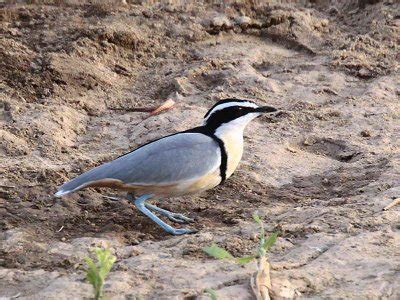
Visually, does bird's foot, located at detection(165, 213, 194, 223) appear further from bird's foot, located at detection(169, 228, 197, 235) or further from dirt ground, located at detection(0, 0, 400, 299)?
bird's foot, located at detection(169, 228, 197, 235)

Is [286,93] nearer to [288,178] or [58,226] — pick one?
[288,178]

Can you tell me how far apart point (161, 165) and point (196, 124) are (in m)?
1.72

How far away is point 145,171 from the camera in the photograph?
252 inches

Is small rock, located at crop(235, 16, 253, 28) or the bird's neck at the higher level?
the bird's neck

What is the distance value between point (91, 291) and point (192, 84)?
13.9 ft

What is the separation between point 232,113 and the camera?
22.6ft

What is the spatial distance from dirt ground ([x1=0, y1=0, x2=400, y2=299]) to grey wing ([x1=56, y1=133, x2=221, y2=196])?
0.30 meters

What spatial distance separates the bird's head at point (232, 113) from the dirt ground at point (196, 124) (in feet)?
1.77

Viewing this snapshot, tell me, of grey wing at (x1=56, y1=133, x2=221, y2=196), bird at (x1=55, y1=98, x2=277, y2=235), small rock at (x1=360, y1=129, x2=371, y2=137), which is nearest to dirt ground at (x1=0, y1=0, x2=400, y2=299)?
small rock at (x1=360, y1=129, x2=371, y2=137)

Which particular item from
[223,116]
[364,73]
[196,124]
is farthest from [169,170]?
[364,73]

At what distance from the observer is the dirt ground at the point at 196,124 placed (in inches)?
211

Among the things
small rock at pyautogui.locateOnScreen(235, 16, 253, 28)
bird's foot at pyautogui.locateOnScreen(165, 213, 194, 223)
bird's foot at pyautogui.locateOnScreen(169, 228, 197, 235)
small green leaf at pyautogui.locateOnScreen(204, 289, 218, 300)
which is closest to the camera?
small green leaf at pyautogui.locateOnScreen(204, 289, 218, 300)

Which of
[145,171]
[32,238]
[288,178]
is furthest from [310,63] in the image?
[32,238]

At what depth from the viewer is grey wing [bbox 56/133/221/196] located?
249 inches
